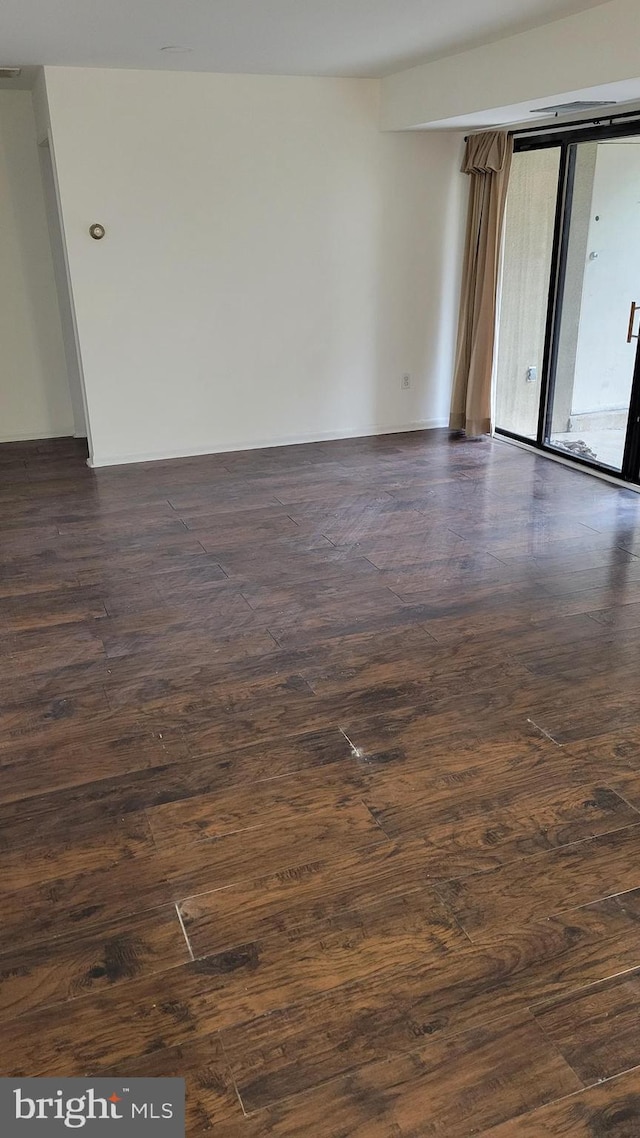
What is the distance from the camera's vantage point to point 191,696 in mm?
2979

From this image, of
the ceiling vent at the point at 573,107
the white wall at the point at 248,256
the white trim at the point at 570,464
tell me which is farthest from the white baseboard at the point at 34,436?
the ceiling vent at the point at 573,107

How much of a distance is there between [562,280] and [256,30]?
2415mm

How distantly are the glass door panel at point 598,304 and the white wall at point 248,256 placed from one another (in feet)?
3.60

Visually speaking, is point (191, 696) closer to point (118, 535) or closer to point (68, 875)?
point (68, 875)

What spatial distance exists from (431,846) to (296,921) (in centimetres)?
43

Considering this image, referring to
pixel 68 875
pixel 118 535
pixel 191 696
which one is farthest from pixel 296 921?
pixel 118 535

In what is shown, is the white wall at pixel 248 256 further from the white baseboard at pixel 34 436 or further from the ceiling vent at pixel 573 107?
the ceiling vent at pixel 573 107

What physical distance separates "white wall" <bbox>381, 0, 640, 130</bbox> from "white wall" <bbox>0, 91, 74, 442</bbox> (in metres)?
→ 2.50

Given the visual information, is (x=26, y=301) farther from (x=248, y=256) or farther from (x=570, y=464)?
(x=570, y=464)

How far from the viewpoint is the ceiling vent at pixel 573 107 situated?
426 cm

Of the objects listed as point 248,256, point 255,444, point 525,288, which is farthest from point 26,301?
point 525,288

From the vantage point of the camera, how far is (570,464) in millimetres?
5512

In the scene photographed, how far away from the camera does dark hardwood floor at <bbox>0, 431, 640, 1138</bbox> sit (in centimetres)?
171

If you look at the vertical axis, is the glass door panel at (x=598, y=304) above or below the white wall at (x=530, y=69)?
below
